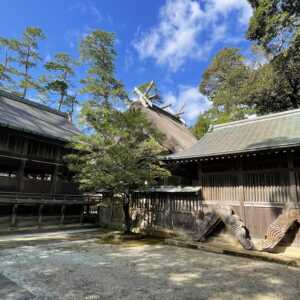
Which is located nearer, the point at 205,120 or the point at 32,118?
the point at 32,118

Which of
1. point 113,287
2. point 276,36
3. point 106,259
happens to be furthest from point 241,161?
point 276,36

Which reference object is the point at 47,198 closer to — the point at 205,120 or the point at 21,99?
the point at 21,99

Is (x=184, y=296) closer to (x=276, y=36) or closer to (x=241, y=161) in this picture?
(x=241, y=161)

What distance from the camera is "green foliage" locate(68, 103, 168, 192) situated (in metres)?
8.59

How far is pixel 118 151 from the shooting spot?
27.9ft

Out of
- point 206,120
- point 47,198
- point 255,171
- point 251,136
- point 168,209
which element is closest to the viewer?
point 255,171

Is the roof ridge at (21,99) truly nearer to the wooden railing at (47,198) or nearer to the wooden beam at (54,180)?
the wooden beam at (54,180)

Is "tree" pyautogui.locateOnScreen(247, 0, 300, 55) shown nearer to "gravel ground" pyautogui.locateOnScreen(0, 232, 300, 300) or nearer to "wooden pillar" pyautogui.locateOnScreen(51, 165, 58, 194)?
"gravel ground" pyautogui.locateOnScreen(0, 232, 300, 300)

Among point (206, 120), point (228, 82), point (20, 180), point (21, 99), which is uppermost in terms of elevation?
point (228, 82)

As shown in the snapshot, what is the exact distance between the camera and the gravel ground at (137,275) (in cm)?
388

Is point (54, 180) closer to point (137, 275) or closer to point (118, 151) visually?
point (118, 151)

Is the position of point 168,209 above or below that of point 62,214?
above

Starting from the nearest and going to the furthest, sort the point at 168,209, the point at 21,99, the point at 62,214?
1. the point at 168,209
2. the point at 62,214
3. the point at 21,99

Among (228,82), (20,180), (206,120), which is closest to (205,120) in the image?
(206,120)
